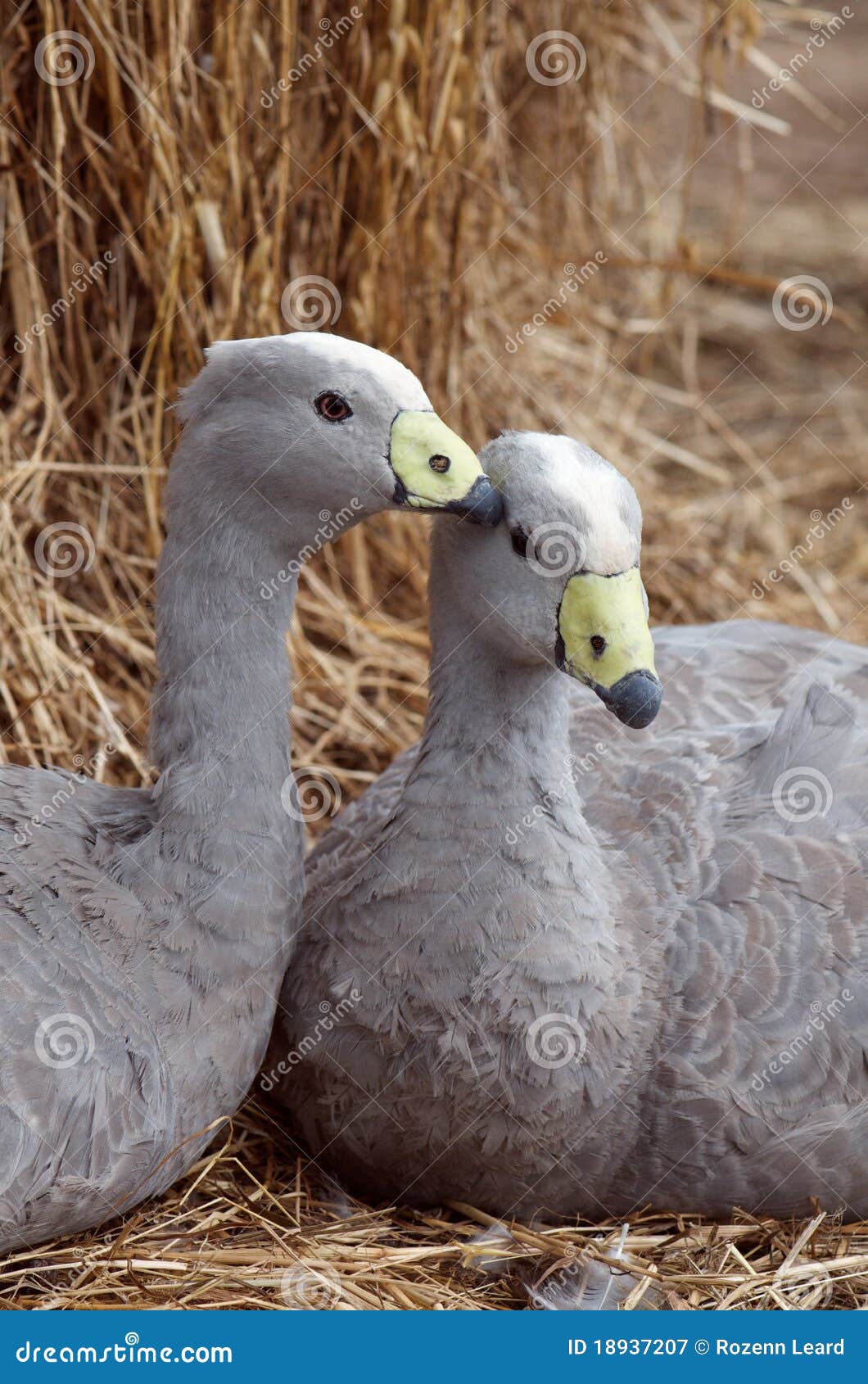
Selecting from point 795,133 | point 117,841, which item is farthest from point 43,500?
point 795,133

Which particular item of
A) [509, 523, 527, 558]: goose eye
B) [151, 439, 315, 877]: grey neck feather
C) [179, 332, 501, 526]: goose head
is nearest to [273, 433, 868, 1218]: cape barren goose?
[509, 523, 527, 558]: goose eye

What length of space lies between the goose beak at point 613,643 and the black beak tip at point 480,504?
0.16 m

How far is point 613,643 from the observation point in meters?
2.21

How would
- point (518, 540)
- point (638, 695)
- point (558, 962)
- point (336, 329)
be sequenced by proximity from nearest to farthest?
point (638, 695), point (518, 540), point (558, 962), point (336, 329)

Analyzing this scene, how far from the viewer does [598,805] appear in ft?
9.20

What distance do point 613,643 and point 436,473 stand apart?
36 centimetres

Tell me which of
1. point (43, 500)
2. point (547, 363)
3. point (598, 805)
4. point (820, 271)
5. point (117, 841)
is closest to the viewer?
point (117, 841)

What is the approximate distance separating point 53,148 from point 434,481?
5.63ft

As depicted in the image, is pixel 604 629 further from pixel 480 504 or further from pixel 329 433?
pixel 329 433

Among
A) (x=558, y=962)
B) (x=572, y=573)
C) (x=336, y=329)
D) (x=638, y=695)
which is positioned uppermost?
(x=336, y=329)

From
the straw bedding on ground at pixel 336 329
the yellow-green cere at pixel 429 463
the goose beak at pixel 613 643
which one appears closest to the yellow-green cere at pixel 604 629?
the goose beak at pixel 613 643

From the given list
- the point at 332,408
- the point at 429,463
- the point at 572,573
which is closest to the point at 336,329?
the point at 332,408

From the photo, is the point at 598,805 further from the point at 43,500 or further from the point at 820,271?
the point at 820,271

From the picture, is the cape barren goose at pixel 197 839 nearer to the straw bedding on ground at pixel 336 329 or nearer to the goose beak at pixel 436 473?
the goose beak at pixel 436 473
